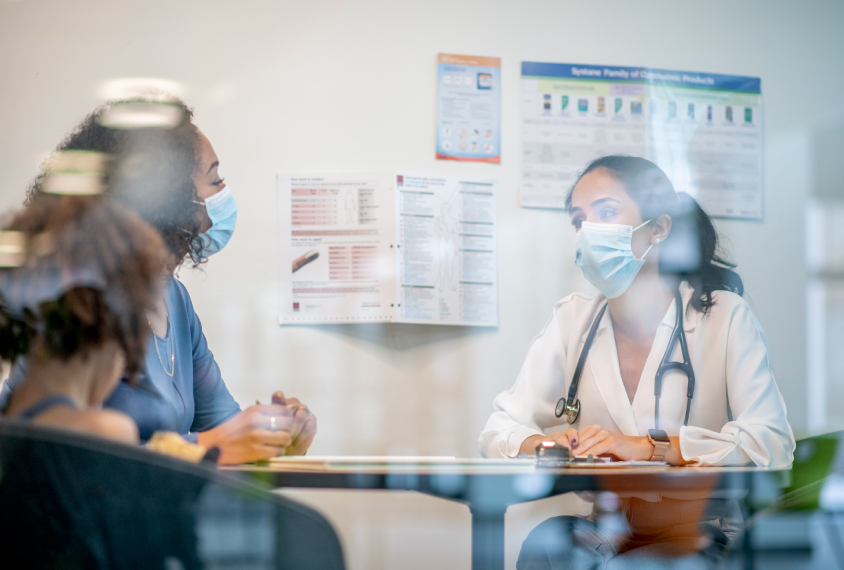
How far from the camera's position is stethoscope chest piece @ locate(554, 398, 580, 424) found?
1472mm

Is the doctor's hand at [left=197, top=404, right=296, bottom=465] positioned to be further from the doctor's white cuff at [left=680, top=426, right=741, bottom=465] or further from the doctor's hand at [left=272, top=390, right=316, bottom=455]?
the doctor's white cuff at [left=680, top=426, right=741, bottom=465]

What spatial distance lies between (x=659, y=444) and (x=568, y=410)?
0.28m

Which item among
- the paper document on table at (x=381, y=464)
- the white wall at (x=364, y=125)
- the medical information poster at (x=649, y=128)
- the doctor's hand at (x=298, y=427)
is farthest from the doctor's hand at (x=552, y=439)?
the medical information poster at (x=649, y=128)

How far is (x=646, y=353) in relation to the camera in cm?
143

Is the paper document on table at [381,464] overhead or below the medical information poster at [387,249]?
below

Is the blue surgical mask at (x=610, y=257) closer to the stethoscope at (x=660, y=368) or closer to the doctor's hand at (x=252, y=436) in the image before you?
the stethoscope at (x=660, y=368)

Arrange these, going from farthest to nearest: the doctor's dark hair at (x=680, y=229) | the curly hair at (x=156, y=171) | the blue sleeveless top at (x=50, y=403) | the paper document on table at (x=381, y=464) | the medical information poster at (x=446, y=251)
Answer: the medical information poster at (x=446, y=251)
the doctor's dark hair at (x=680, y=229)
the curly hair at (x=156, y=171)
the paper document on table at (x=381, y=464)
the blue sleeveless top at (x=50, y=403)

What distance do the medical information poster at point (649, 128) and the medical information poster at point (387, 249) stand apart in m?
0.20

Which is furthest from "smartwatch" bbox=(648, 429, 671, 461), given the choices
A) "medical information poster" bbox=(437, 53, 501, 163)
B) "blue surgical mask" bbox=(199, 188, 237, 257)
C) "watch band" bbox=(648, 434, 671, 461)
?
"blue surgical mask" bbox=(199, 188, 237, 257)

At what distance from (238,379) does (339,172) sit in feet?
1.96

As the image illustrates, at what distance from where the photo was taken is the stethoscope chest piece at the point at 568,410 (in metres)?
1.47

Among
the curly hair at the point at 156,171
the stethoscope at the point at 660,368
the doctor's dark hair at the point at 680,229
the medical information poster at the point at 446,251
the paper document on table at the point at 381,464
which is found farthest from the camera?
the medical information poster at the point at 446,251

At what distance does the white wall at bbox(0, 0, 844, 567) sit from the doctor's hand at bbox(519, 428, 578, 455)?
0.34 metres

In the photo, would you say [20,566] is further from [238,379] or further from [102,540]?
[238,379]
